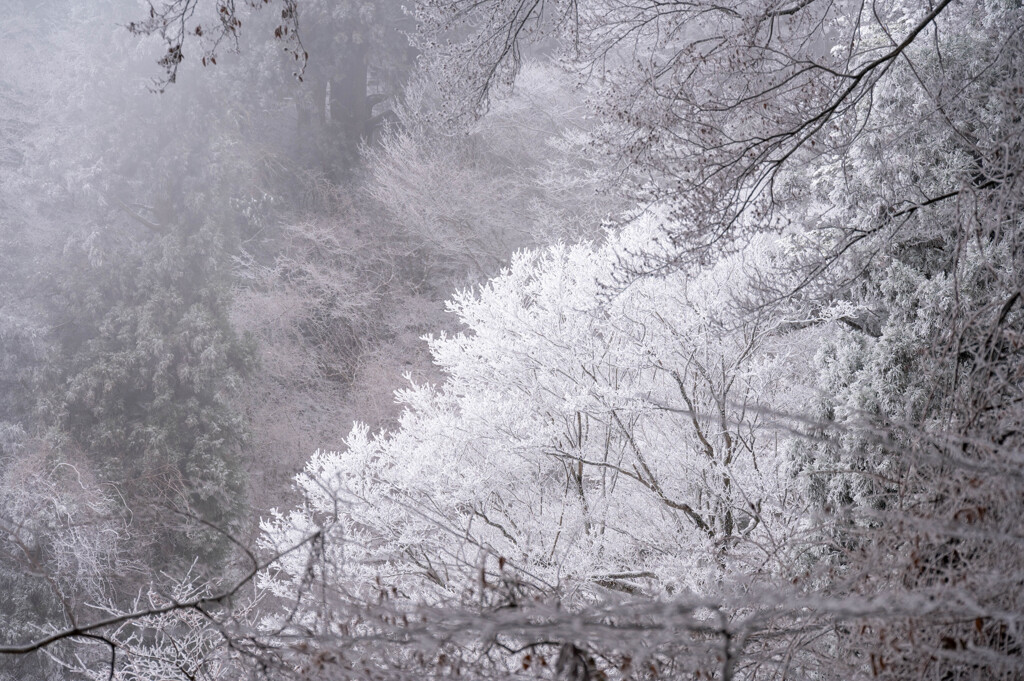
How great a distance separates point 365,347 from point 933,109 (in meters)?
12.0

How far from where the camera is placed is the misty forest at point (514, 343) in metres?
1.90

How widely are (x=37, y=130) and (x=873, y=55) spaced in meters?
16.1

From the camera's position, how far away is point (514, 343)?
23.6ft

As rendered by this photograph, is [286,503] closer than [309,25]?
Yes

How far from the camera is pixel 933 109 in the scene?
3.88 meters

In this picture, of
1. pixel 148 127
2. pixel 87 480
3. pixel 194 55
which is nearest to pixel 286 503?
pixel 87 480

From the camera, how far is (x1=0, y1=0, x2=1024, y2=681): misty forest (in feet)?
6.24

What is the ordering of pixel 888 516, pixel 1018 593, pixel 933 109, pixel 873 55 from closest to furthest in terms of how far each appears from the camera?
pixel 1018 593 → pixel 888 516 → pixel 933 109 → pixel 873 55

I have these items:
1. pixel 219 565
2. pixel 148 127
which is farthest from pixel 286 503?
pixel 148 127

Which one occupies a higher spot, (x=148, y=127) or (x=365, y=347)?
(x=148, y=127)

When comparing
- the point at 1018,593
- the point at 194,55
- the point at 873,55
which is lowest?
the point at 1018,593

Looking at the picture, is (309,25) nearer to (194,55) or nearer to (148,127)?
(194,55)

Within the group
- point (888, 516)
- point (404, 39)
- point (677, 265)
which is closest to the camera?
point (888, 516)

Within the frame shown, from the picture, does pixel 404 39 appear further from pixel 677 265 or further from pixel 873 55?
pixel 677 265
